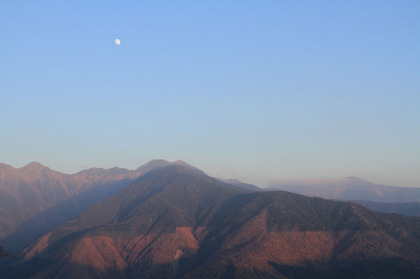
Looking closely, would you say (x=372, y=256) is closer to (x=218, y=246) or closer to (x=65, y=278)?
(x=218, y=246)

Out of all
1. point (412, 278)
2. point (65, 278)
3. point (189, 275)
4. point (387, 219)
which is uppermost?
point (387, 219)

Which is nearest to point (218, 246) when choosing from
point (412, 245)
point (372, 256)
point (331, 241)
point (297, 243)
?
point (297, 243)

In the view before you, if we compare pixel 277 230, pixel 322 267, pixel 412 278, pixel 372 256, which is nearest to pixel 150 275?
pixel 277 230

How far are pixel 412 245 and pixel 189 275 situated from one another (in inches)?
3758

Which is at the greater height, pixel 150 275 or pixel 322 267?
pixel 322 267

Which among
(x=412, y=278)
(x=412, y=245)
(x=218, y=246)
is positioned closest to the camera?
(x=412, y=278)

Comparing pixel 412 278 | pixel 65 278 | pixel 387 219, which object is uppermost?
pixel 387 219

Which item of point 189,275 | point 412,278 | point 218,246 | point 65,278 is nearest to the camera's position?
point 412,278

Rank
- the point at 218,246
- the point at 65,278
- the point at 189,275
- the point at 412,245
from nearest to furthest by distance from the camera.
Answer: the point at 189,275
the point at 412,245
the point at 65,278
the point at 218,246

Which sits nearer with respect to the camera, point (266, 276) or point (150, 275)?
point (266, 276)

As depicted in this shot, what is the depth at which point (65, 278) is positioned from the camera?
7313 inches

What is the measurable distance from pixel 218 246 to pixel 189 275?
42.1 meters

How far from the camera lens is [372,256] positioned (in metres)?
162

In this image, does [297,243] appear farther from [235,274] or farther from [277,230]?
[235,274]
